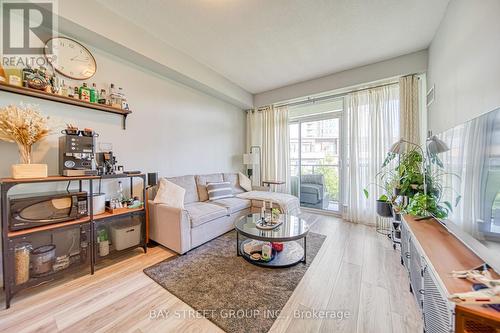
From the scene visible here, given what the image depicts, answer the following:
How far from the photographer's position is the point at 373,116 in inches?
130

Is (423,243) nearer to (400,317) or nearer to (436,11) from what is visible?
(400,317)

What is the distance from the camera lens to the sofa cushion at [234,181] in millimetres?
3997

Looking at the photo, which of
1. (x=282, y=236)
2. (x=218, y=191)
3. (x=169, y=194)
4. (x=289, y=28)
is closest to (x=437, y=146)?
(x=282, y=236)

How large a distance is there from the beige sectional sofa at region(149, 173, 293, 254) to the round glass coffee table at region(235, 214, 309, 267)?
480 mm

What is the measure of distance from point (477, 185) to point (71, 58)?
3.71m

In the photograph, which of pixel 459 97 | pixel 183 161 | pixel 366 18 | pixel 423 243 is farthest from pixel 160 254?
Result: pixel 366 18

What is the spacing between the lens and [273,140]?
4.47 meters

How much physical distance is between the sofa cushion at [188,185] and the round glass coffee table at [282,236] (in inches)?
44.6

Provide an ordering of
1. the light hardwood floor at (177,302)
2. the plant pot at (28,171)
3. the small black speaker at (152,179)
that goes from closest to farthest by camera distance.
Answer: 1. the light hardwood floor at (177,302)
2. the plant pot at (28,171)
3. the small black speaker at (152,179)

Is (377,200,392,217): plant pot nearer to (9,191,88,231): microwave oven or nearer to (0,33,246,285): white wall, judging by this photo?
(0,33,246,285): white wall

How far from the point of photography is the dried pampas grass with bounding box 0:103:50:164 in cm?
152

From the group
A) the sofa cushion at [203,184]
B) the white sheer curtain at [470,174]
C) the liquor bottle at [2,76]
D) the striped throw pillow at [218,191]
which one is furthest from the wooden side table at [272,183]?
the liquor bottle at [2,76]

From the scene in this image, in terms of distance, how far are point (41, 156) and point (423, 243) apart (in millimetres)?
3514

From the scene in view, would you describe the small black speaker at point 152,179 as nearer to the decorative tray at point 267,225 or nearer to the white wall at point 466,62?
the decorative tray at point 267,225
